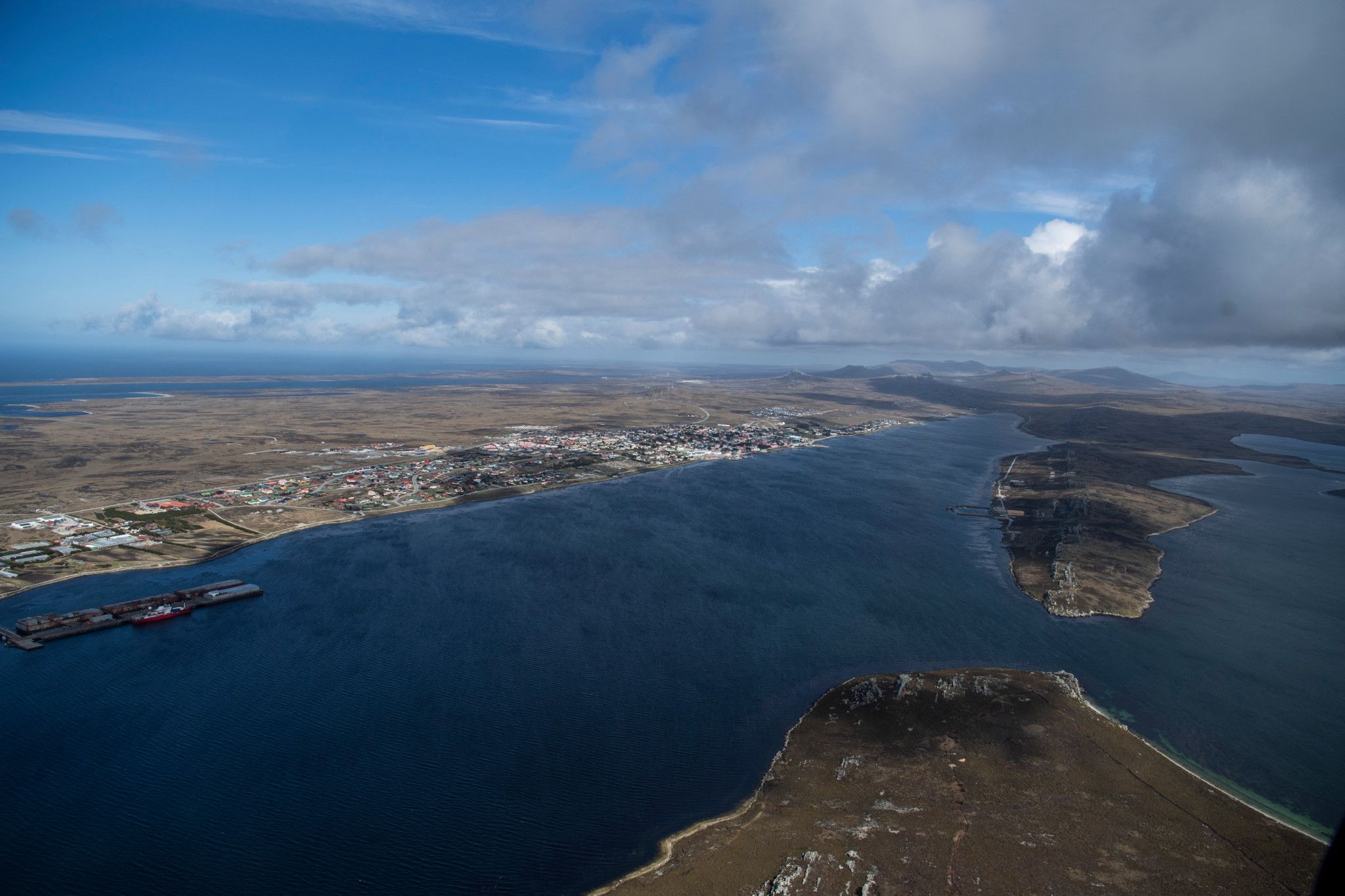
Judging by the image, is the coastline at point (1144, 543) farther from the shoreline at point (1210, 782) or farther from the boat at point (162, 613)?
the boat at point (162, 613)

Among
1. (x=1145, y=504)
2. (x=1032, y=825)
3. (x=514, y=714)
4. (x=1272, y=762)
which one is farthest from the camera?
(x=1145, y=504)

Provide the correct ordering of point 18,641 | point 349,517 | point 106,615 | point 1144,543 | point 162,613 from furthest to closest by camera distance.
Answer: point 349,517 → point 1144,543 → point 162,613 → point 106,615 → point 18,641

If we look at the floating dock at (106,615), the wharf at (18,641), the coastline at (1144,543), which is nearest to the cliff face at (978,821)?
the coastline at (1144,543)

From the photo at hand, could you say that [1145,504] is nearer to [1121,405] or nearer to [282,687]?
[282,687]

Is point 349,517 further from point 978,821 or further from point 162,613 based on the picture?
point 978,821

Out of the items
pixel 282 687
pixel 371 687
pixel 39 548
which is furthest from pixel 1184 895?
pixel 39 548

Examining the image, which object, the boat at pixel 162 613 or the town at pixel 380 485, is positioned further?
the town at pixel 380 485

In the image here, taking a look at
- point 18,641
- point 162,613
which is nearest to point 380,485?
point 162,613
